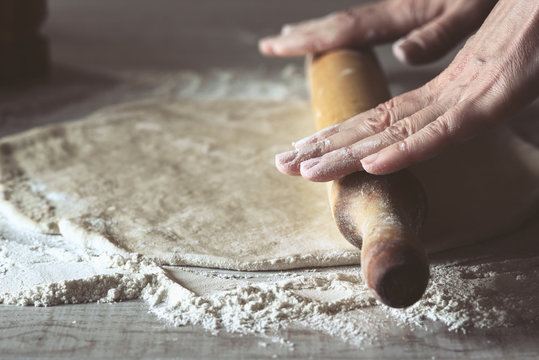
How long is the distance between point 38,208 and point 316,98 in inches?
37.8

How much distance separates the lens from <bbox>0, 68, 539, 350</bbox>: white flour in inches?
56.2

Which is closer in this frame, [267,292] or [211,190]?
[267,292]

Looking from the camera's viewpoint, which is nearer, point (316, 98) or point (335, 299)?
point (335, 299)

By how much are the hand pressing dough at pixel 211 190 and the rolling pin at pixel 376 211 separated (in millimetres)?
180

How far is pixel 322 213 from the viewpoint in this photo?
1854 millimetres

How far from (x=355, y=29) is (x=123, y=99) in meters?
1.13

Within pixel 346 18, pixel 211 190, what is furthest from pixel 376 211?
pixel 346 18

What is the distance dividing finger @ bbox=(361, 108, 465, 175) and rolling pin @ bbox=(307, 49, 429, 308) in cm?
6

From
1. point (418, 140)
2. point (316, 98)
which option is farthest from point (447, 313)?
point (316, 98)

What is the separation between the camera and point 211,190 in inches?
78.5

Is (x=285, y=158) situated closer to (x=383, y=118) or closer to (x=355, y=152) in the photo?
(x=355, y=152)

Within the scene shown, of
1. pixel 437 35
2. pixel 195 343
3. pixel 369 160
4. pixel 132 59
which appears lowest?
pixel 195 343

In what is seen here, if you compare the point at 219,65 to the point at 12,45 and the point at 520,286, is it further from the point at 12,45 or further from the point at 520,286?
the point at 520,286

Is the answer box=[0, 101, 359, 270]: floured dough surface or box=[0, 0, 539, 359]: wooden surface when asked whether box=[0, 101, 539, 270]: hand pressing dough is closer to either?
box=[0, 101, 359, 270]: floured dough surface
